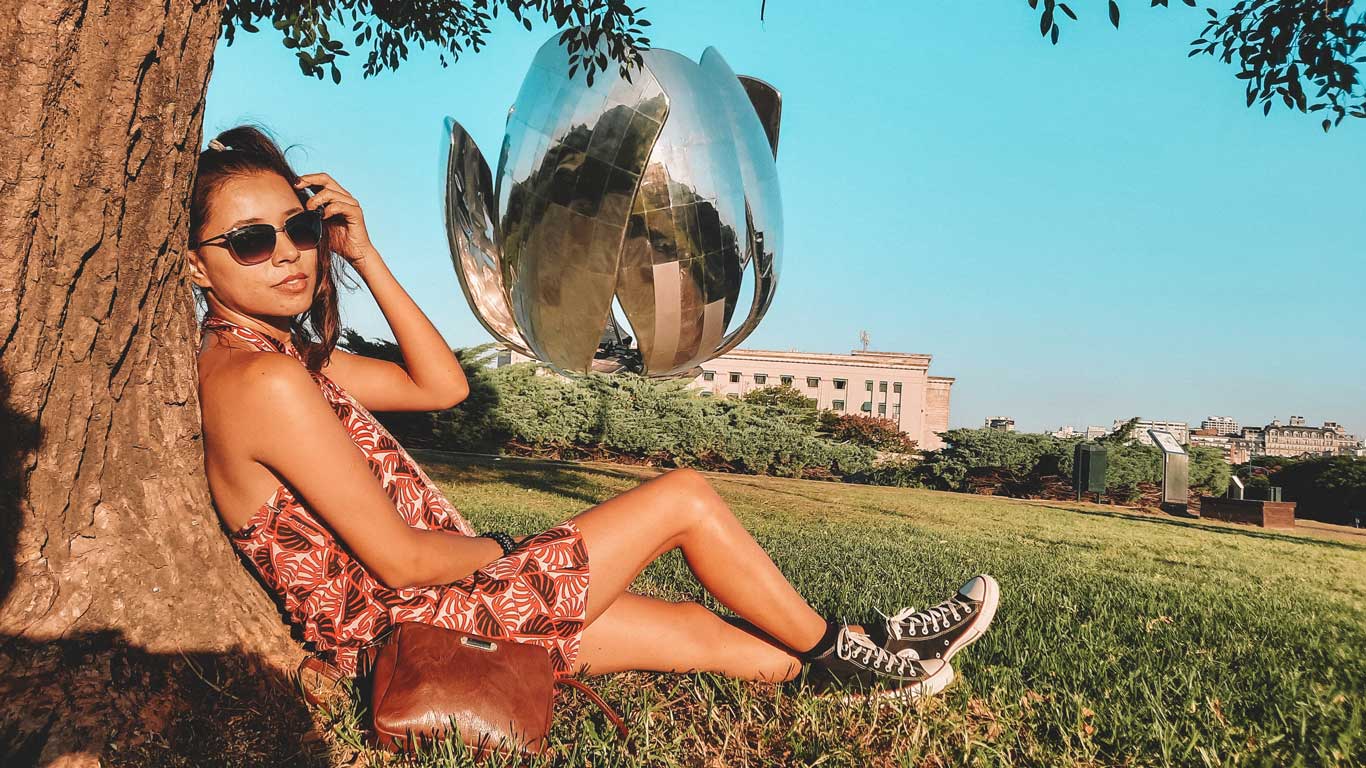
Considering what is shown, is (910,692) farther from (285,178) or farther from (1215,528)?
(1215,528)

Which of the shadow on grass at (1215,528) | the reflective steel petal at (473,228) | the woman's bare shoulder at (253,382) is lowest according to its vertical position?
the shadow on grass at (1215,528)

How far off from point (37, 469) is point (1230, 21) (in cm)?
705

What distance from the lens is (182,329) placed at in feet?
6.71

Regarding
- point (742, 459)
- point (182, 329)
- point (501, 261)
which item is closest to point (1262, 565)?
point (501, 261)

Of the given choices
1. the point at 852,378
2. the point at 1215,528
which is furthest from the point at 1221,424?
the point at 1215,528

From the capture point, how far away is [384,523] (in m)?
1.90

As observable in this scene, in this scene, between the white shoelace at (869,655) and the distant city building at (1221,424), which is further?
the distant city building at (1221,424)

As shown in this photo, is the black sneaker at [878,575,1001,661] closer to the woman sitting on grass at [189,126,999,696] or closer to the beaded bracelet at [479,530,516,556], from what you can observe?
the woman sitting on grass at [189,126,999,696]

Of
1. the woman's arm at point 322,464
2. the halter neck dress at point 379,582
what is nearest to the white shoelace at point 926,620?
the halter neck dress at point 379,582

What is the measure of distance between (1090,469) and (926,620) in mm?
16908

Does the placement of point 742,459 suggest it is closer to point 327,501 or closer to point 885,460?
point 885,460

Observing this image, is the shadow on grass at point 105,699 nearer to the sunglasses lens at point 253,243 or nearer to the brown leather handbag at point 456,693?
the brown leather handbag at point 456,693

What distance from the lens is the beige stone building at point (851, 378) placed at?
74.8m

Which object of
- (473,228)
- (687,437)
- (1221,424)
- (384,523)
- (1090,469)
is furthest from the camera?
(1221,424)
